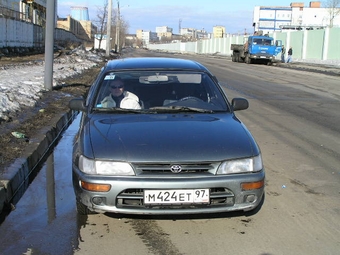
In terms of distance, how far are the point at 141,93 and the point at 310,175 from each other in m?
2.40

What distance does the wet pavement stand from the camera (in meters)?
3.44

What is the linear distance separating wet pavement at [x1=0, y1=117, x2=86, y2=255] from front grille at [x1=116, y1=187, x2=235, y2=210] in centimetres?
52

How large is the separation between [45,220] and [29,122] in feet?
13.2

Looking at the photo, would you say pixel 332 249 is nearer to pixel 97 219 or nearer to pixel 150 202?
pixel 150 202

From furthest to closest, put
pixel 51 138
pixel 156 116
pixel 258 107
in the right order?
pixel 258 107 < pixel 51 138 < pixel 156 116

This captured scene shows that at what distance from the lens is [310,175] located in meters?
5.44

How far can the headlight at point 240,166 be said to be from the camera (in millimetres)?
3582

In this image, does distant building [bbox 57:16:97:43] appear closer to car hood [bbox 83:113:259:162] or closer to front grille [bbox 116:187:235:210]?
car hood [bbox 83:113:259:162]

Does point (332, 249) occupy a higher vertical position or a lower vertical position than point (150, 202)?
lower

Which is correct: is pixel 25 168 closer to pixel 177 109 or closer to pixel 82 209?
pixel 82 209

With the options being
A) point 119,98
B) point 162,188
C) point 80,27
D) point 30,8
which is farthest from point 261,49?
point 80,27

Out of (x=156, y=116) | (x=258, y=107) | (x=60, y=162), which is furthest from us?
(x=258, y=107)

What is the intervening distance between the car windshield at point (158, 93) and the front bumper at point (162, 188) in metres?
1.29

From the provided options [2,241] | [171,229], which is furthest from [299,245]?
[2,241]
